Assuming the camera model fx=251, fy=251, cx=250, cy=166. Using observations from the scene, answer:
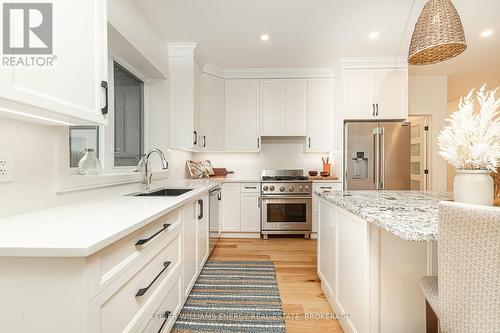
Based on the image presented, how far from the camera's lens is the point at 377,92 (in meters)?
3.63

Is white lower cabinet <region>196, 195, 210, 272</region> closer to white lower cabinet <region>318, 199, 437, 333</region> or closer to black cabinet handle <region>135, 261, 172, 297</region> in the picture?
black cabinet handle <region>135, 261, 172, 297</region>

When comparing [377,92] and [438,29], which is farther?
[377,92]

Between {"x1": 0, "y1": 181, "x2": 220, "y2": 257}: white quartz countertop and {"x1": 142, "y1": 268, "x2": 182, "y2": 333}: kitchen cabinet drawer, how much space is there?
47cm

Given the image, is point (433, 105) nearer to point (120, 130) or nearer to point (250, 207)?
point (250, 207)

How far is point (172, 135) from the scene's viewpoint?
320cm

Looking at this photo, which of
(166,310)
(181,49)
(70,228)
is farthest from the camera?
(181,49)

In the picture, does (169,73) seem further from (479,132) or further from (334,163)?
(479,132)

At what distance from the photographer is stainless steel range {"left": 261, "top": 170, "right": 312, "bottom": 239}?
3.71 meters

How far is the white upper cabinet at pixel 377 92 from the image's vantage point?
362 centimetres

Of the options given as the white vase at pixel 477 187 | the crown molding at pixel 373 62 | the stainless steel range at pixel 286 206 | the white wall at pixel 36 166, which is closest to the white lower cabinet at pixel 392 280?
the white vase at pixel 477 187

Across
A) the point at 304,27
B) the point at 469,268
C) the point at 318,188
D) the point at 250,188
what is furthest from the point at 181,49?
the point at 469,268

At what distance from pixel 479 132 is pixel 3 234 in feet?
6.27

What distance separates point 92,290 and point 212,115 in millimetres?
3286

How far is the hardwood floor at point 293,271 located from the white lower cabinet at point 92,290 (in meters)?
0.99
